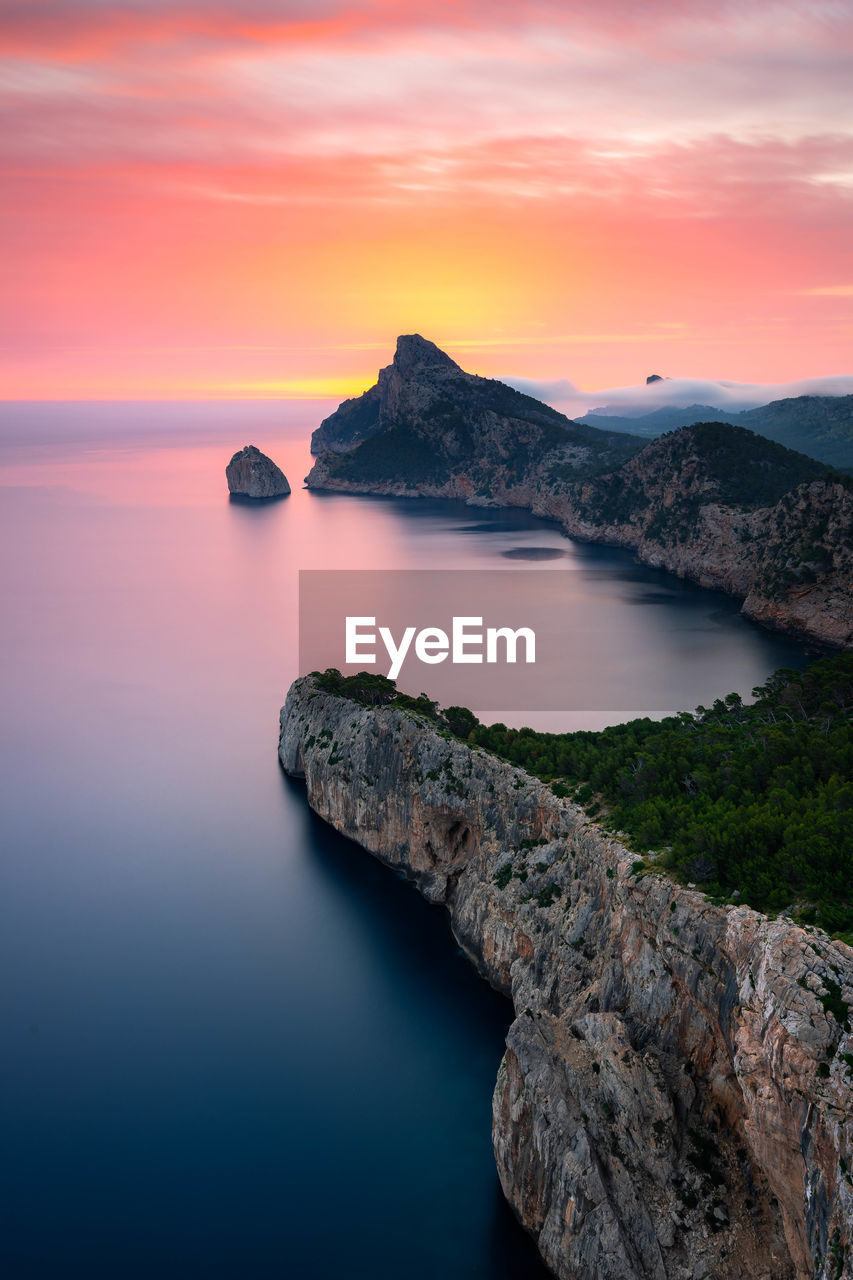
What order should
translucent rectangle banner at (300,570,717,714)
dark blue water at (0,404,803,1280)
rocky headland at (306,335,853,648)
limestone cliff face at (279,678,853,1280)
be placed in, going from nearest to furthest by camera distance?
limestone cliff face at (279,678,853,1280), dark blue water at (0,404,803,1280), translucent rectangle banner at (300,570,717,714), rocky headland at (306,335,853,648)

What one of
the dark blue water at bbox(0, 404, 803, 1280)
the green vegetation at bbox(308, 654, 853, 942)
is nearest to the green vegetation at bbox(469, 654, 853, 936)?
the green vegetation at bbox(308, 654, 853, 942)

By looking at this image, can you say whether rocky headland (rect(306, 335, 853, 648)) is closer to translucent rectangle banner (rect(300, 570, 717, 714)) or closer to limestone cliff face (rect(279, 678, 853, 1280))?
translucent rectangle banner (rect(300, 570, 717, 714))

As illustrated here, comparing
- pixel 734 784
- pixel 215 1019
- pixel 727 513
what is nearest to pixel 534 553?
pixel 727 513

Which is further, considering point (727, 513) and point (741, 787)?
point (727, 513)

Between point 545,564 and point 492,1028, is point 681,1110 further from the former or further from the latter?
point 545,564

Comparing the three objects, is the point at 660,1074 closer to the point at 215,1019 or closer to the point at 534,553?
the point at 215,1019

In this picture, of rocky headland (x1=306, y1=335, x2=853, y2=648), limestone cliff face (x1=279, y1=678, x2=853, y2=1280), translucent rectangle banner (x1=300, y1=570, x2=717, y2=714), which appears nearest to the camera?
limestone cliff face (x1=279, y1=678, x2=853, y2=1280)

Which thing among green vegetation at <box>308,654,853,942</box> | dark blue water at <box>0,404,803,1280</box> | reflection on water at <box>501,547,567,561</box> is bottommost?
dark blue water at <box>0,404,803,1280</box>
